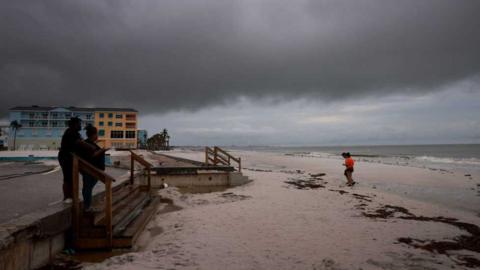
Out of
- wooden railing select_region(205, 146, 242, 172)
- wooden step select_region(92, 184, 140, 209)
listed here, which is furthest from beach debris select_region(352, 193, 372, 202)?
wooden step select_region(92, 184, 140, 209)

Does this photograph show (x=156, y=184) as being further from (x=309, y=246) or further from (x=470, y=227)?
(x=470, y=227)

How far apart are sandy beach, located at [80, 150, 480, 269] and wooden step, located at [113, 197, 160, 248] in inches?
8.0

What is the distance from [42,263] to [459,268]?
6.45 metres

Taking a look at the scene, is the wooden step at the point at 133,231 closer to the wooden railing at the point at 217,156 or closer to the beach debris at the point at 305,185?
the wooden railing at the point at 217,156

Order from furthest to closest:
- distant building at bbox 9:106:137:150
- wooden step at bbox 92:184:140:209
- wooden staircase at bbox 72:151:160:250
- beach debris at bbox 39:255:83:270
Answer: distant building at bbox 9:106:137:150 → wooden step at bbox 92:184:140:209 → wooden staircase at bbox 72:151:160:250 → beach debris at bbox 39:255:83:270

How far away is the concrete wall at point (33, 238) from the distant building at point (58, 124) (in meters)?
62.7

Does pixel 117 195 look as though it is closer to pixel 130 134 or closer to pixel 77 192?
pixel 77 192

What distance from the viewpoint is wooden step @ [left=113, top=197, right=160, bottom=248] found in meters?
4.80

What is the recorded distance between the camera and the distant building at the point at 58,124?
205 feet

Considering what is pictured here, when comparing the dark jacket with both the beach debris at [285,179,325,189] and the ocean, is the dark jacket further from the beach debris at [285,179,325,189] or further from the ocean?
the ocean

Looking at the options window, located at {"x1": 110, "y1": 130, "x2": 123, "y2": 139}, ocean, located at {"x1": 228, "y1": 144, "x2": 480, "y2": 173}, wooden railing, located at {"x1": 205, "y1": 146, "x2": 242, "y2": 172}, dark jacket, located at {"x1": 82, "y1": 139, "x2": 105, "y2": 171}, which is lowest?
ocean, located at {"x1": 228, "y1": 144, "x2": 480, "y2": 173}

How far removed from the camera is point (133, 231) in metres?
5.14

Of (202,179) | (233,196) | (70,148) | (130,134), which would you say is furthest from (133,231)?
(130,134)

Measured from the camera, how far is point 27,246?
3.78m
